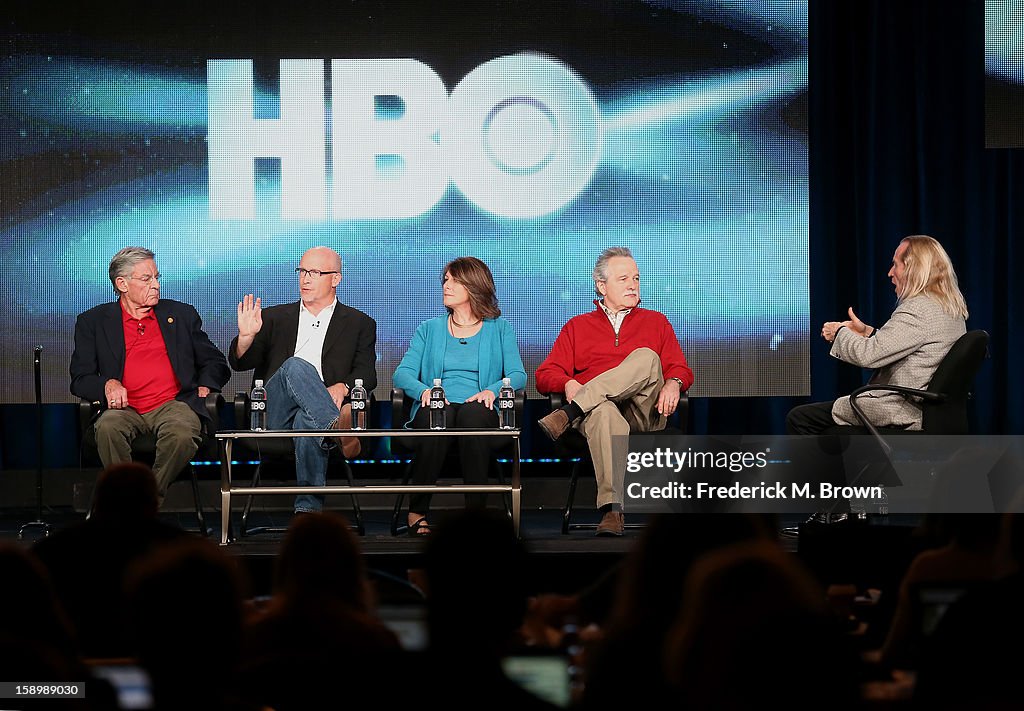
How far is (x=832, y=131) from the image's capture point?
6.27m

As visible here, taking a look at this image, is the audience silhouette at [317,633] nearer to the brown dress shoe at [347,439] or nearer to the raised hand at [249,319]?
the brown dress shoe at [347,439]

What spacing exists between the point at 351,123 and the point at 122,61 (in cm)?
115

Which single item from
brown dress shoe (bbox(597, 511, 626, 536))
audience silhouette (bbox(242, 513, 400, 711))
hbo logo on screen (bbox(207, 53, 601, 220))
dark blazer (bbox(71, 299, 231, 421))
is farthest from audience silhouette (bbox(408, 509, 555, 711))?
hbo logo on screen (bbox(207, 53, 601, 220))

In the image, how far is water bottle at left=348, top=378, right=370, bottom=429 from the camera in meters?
4.78

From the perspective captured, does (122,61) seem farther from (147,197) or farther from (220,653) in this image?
(220,653)

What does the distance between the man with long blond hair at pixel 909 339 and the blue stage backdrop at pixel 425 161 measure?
1005 millimetres

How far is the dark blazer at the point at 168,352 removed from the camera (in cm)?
511

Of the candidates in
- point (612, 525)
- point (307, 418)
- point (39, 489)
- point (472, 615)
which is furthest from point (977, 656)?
point (39, 489)

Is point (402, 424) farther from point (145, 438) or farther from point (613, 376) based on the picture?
point (145, 438)

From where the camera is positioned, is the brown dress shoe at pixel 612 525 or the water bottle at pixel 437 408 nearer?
the brown dress shoe at pixel 612 525

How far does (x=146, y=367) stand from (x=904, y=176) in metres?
3.91

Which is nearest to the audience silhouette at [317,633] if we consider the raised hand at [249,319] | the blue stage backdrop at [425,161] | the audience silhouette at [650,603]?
the audience silhouette at [650,603]

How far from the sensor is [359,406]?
4.84 metres

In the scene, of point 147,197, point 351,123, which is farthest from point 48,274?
point 351,123
